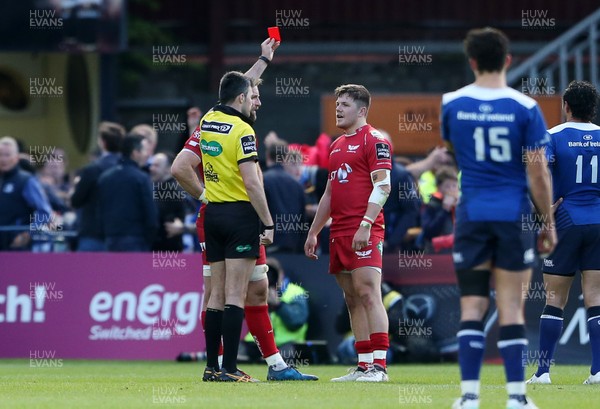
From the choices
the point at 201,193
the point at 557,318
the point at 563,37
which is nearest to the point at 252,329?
the point at 201,193

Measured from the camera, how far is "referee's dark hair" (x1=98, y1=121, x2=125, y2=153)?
55.0 feet

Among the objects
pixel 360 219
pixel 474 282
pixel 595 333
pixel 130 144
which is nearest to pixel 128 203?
pixel 130 144

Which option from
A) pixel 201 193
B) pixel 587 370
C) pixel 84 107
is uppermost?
pixel 84 107

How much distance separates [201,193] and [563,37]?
516 inches

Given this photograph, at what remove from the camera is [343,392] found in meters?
10.5

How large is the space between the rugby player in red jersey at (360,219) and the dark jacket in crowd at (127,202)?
4548 mm

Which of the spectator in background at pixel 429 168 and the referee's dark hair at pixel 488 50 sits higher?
the referee's dark hair at pixel 488 50

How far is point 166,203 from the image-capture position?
1684 cm

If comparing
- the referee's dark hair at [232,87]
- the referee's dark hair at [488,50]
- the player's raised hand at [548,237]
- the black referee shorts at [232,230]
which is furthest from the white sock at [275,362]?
the referee's dark hair at [488,50]

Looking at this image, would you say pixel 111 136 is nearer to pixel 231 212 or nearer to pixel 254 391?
pixel 231 212

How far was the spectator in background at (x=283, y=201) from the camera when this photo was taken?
16078 millimetres

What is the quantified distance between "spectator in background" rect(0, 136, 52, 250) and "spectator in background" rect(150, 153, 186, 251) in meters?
1.37

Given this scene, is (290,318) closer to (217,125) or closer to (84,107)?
(217,125)

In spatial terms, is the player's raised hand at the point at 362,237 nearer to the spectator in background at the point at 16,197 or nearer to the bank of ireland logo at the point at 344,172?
the bank of ireland logo at the point at 344,172
